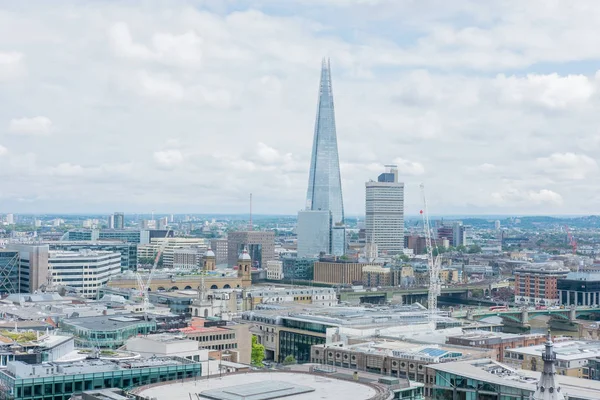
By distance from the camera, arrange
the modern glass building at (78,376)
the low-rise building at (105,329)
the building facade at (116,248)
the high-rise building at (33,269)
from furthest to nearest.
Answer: the building facade at (116,248) → the high-rise building at (33,269) → the low-rise building at (105,329) → the modern glass building at (78,376)

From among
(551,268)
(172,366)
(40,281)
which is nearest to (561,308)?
(551,268)

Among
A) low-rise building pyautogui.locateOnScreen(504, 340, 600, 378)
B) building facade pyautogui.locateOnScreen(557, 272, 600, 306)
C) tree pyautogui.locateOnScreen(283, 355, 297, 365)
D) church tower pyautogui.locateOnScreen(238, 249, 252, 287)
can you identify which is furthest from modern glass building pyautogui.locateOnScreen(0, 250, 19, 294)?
building facade pyautogui.locateOnScreen(557, 272, 600, 306)

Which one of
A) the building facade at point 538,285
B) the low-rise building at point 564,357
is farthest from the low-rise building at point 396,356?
the building facade at point 538,285

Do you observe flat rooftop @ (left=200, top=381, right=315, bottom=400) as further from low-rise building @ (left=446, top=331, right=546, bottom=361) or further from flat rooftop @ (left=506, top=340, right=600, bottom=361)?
low-rise building @ (left=446, top=331, right=546, bottom=361)

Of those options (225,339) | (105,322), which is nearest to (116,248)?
(225,339)

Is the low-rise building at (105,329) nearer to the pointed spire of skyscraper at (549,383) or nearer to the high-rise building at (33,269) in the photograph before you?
the pointed spire of skyscraper at (549,383)

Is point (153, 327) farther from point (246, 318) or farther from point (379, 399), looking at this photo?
point (379, 399)
